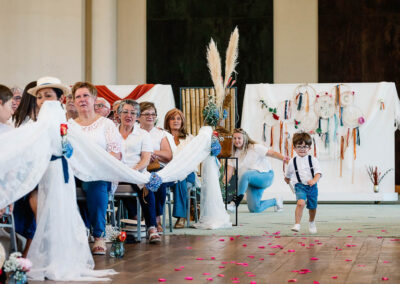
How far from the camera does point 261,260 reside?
4477 mm

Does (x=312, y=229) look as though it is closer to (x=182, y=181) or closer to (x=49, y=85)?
(x=182, y=181)

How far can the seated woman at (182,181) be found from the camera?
22.5 feet

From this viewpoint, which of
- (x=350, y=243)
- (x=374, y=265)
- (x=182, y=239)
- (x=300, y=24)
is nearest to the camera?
(x=374, y=265)

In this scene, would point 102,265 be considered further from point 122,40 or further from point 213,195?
point 122,40

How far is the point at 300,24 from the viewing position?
13617mm

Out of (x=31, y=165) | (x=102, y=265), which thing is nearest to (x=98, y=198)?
(x=102, y=265)

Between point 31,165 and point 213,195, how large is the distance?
3286mm

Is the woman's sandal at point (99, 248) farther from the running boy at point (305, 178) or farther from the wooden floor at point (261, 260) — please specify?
the running boy at point (305, 178)

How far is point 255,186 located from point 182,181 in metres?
2.14

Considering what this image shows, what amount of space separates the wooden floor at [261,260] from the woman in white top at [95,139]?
25 cm

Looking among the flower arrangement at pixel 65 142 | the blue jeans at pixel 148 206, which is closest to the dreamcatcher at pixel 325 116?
the blue jeans at pixel 148 206

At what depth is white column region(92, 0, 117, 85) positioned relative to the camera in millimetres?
13461

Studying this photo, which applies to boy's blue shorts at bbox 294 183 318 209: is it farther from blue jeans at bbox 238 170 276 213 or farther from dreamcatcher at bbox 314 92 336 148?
dreamcatcher at bbox 314 92 336 148

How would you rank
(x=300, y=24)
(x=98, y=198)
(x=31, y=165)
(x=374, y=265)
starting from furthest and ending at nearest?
(x=300, y=24) < (x=98, y=198) < (x=374, y=265) < (x=31, y=165)
